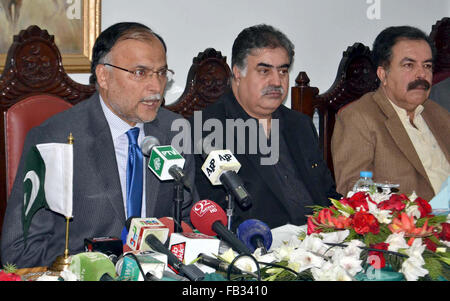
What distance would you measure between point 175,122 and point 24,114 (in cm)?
70

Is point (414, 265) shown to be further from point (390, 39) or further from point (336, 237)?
point (390, 39)

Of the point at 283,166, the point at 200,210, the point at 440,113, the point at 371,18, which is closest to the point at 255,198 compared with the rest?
the point at 283,166

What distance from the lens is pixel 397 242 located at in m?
1.53

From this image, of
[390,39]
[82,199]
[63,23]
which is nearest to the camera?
[82,199]

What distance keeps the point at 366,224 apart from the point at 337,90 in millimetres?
2062

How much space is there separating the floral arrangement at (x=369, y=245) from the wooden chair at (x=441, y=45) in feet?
9.08

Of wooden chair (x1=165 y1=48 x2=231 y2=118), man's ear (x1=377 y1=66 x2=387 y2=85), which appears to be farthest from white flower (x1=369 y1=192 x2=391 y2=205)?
man's ear (x1=377 y1=66 x2=387 y2=85)

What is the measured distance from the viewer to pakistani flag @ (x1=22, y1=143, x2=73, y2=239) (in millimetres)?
1771

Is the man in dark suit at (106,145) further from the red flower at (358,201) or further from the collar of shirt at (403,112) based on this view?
the collar of shirt at (403,112)

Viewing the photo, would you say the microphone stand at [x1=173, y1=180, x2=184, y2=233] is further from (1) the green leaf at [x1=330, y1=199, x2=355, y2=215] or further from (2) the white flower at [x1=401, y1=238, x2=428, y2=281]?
(2) the white flower at [x1=401, y1=238, x2=428, y2=281]

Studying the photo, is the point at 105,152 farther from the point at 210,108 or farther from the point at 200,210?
the point at 210,108

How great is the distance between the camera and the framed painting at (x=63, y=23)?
3270mm

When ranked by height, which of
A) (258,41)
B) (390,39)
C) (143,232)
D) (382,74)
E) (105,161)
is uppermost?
(390,39)

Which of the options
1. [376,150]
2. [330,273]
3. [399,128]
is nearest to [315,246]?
[330,273]
